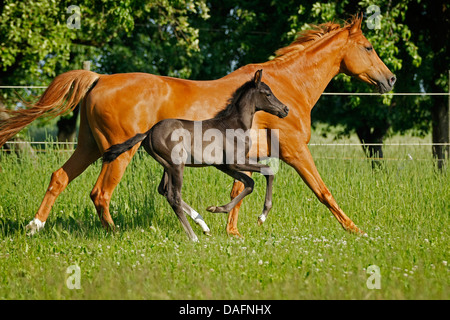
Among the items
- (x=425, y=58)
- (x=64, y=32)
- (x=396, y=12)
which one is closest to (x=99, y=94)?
(x=396, y=12)

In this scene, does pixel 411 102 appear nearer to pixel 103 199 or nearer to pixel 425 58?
pixel 425 58

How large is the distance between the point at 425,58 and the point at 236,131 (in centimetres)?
967

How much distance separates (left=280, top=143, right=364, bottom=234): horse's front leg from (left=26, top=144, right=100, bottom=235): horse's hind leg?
7.17 feet

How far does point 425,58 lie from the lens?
44.7 ft

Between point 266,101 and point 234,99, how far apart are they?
0.34 metres

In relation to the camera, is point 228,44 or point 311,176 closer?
point 311,176

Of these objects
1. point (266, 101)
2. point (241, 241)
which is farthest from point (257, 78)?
point (241, 241)

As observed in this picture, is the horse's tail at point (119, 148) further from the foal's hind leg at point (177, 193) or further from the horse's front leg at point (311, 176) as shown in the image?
the horse's front leg at point (311, 176)

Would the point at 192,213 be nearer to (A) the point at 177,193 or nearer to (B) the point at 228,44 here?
(A) the point at 177,193

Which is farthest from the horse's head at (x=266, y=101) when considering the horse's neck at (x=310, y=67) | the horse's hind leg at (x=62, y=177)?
the horse's hind leg at (x=62, y=177)

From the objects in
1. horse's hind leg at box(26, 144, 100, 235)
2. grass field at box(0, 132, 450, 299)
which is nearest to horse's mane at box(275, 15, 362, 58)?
grass field at box(0, 132, 450, 299)

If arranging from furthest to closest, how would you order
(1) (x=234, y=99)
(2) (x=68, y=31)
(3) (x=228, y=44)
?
(3) (x=228, y=44) < (2) (x=68, y=31) < (1) (x=234, y=99)

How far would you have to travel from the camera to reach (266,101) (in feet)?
18.5

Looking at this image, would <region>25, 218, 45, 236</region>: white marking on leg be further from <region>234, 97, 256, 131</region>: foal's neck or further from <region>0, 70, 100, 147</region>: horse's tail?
Answer: <region>234, 97, 256, 131</region>: foal's neck
